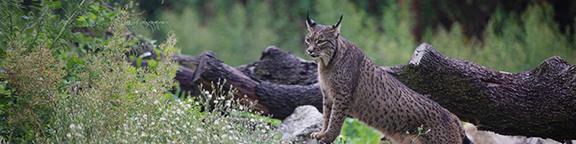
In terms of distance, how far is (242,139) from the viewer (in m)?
2.64

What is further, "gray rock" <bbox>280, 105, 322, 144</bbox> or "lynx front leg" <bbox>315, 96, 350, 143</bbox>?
"gray rock" <bbox>280, 105, 322, 144</bbox>

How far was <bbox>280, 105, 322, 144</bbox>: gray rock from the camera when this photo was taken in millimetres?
3271

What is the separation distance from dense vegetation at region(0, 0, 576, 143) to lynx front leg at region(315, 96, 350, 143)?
12cm

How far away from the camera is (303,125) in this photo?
11.1 ft

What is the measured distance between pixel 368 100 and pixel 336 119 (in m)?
0.28

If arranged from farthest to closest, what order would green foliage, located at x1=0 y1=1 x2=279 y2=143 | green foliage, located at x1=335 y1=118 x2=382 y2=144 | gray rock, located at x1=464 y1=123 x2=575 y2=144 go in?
green foliage, located at x1=335 y1=118 x2=382 y2=144 < gray rock, located at x1=464 y1=123 x2=575 y2=144 < green foliage, located at x1=0 y1=1 x2=279 y2=143

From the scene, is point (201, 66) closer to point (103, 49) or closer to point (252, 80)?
point (252, 80)

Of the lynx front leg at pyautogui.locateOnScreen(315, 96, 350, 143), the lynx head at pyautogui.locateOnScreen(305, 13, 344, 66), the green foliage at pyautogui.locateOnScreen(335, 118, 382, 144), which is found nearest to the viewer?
the lynx head at pyautogui.locateOnScreen(305, 13, 344, 66)

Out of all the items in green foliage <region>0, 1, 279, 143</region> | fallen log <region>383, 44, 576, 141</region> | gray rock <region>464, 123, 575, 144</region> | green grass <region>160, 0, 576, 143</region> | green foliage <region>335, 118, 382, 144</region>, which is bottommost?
green foliage <region>0, 1, 279, 143</region>

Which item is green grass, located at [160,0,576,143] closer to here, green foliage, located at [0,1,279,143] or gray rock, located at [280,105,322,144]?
gray rock, located at [280,105,322,144]

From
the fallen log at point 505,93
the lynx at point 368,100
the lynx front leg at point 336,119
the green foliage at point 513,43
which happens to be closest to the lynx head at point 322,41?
the lynx at point 368,100

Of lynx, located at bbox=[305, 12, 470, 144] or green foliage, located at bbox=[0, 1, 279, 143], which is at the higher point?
lynx, located at bbox=[305, 12, 470, 144]

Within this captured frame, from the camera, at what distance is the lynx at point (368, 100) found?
2.97 meters

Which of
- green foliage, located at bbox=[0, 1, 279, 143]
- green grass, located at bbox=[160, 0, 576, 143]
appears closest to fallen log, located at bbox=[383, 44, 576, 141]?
green grass, located at bbox=[160, 0, 576, 143]
